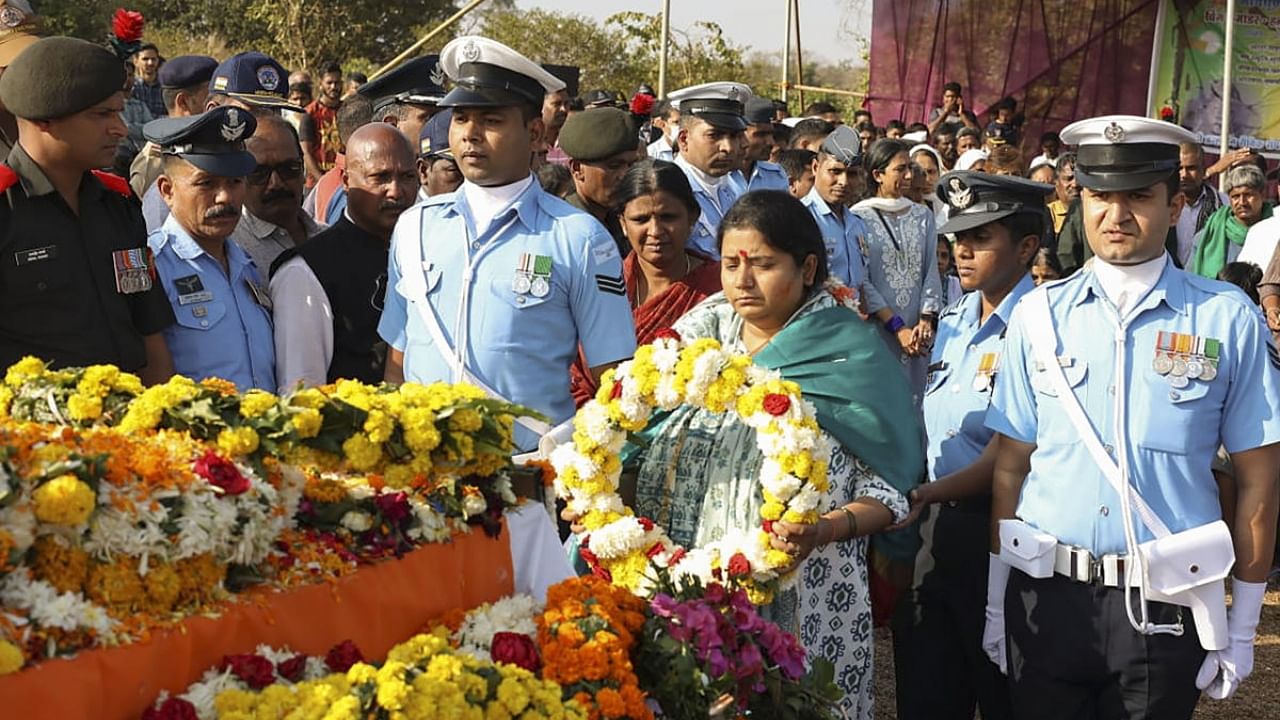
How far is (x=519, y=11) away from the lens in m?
34.2

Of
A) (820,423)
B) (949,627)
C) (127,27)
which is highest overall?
(127,27)

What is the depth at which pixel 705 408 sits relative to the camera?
13.5 ft

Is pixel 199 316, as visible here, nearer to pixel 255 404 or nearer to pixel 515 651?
pixel 255 404

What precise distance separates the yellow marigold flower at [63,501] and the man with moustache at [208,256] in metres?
2.15

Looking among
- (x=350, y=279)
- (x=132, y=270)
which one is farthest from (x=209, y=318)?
(x=350, y=279)

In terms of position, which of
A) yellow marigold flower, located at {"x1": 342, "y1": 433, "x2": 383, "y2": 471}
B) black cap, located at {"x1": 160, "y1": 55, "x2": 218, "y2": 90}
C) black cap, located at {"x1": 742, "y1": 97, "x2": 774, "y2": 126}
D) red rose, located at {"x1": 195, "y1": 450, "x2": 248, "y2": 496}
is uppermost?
black cap, located at {"x1": 160, "y1": 55, "x2": 218, "y2": 90}

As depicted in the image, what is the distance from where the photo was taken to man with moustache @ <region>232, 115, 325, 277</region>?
5434mm

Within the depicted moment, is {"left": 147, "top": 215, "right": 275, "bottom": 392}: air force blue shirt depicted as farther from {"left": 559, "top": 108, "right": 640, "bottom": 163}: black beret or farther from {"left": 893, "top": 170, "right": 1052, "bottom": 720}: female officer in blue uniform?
{"left": 893, "top": 170, "right": 1052, "bottom": 720}: female officer in blue uniform

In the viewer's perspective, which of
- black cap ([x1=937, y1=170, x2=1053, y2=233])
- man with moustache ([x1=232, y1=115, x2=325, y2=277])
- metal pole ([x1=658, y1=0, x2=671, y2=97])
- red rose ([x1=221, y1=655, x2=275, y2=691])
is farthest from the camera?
metal pole ([x1=658, y1=0, x2=671, y2=97])

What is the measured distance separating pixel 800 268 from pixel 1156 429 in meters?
1.13

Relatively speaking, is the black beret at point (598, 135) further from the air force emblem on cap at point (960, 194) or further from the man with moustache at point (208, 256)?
the man with moustache at point (208, 256)

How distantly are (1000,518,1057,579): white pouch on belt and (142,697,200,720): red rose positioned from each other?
2456 millimetres

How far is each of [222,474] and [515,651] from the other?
0.78 meters

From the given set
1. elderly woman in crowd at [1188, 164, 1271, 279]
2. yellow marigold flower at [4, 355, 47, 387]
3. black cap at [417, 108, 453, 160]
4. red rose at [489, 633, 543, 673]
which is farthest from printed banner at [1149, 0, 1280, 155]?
yellow marigold flower at [4, 355, 47, 387]
